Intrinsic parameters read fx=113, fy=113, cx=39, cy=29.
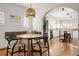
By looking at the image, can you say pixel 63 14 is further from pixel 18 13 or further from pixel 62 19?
pixel 18 13

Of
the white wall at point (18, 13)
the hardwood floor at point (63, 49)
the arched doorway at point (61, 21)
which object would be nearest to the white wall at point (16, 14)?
the white wall at point (18, 13)

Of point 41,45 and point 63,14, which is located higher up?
point 63,14

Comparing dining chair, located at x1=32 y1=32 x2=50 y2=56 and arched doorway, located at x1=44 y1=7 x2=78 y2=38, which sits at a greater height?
arched doorway, located at x1=44 y1=7 x2=78 y2=38

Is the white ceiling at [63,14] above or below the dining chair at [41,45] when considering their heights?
above

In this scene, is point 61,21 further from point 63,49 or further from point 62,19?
point 63,49

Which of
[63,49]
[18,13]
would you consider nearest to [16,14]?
[18,13]

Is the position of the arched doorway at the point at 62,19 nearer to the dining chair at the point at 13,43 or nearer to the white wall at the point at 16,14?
the white wall at the point at 16,14

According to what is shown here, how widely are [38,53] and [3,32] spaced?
76 centimetres

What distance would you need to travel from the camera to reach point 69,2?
2070mm

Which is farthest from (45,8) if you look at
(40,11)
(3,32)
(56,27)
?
(3,32)

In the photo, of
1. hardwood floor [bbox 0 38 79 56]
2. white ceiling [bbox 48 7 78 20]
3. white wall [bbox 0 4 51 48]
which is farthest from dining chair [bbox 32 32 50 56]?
white ceiling [bbox 48 7 78 20]

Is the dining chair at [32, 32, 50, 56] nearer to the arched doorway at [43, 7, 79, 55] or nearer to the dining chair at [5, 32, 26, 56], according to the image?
the arched doorway at [43, 7, 79, 55]

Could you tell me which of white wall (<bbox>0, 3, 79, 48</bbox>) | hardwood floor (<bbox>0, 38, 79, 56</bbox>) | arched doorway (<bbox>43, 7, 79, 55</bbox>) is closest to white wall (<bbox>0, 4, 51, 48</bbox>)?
white wall (<bbox>0, 3, 79, 48</bbox>)

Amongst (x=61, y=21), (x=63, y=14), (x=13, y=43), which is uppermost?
(x=63, y=14)
